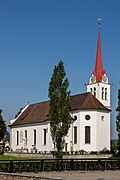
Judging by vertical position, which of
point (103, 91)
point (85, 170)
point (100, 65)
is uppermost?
point (100, 65)

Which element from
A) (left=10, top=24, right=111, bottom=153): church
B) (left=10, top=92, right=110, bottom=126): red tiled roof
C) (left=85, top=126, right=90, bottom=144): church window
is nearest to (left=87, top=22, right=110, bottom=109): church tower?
(left=10, top=24, right=111, bottom=153): church

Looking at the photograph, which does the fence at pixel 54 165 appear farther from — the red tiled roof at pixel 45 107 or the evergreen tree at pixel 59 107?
the red tiled roof at pixel 45 107

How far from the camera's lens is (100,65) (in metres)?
85.6

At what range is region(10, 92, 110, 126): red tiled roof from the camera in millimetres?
71625

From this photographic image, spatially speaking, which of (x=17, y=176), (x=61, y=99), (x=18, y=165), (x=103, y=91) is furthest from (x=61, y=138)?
(x=103, y=91)

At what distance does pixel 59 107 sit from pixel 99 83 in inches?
1247

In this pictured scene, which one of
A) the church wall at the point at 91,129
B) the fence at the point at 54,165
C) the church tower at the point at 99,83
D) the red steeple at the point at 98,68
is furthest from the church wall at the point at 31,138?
the fence at the point at 54,165

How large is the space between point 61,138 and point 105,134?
21.5 m

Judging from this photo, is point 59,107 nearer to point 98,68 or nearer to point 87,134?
point 87,134

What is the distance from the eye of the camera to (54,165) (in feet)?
98.9

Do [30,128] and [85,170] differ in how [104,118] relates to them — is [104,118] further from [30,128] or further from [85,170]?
[85,170]

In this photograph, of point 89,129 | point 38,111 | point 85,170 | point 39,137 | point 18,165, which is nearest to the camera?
point 18,165

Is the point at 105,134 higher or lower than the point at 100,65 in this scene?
lower

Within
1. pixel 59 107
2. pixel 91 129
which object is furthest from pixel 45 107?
pixel 59 107
